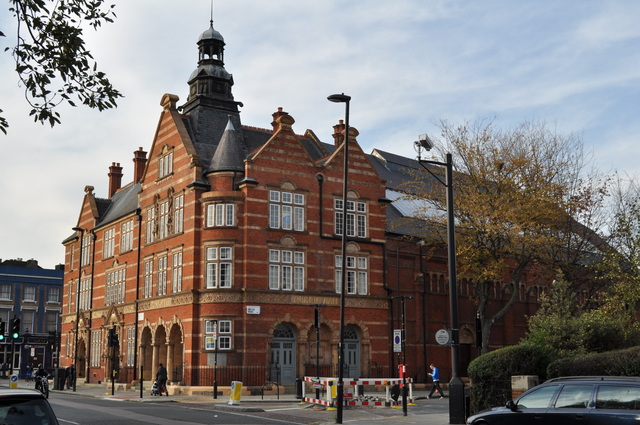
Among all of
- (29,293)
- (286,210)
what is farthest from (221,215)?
(29,293)

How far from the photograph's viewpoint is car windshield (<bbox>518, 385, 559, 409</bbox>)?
1383 cm

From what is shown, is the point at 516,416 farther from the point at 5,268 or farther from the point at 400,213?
the point at 5,268

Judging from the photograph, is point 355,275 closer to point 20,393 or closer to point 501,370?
point 501,370

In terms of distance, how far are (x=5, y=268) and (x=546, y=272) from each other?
59.1m

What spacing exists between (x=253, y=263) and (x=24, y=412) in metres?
30.3

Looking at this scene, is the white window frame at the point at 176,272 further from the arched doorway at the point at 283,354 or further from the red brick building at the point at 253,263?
the arched doorway at the point at 283,354

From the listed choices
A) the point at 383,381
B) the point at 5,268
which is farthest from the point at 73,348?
the point at 383,381

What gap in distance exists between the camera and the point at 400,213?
50094mm

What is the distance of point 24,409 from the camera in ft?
31.5

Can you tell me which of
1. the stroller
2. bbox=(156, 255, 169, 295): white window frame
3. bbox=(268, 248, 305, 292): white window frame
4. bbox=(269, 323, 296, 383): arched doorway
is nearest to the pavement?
the stroller

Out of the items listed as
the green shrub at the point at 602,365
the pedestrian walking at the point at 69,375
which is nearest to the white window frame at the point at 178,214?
the pedestrian walking at the point at 69,375

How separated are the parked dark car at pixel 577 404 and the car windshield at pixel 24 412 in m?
8.57

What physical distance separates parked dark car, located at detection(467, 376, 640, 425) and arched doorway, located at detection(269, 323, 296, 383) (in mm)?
26670

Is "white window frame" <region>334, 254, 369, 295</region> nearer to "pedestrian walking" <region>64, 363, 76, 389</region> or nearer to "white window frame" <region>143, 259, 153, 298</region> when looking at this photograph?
"white window frame" <region>143, 259, 153, 298</region>
